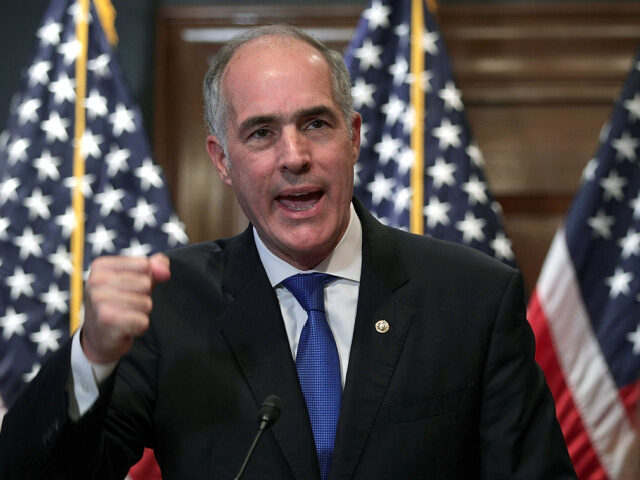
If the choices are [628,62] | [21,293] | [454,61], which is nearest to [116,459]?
[21,293]

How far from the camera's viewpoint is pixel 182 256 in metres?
1.86

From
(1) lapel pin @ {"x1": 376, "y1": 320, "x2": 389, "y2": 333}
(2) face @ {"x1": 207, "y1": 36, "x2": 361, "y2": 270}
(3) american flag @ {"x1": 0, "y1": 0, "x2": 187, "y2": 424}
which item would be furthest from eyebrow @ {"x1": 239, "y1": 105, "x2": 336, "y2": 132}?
(3) american flag @ {"x1": 0, "y1": 0, "x2": 187, "y2": 424}

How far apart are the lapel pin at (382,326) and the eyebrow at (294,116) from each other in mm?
422

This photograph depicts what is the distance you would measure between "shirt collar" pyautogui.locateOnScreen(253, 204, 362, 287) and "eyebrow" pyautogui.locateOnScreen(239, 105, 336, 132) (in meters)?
0.26

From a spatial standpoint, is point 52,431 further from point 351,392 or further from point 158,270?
point 351,392

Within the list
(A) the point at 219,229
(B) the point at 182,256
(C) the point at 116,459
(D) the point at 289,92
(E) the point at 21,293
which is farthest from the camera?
(A) the point at 219,229

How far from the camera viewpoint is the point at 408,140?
307 cm

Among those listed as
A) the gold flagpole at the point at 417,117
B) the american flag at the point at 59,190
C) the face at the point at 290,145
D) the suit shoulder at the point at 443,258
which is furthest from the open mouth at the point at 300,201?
the american flag at the point at 59,190

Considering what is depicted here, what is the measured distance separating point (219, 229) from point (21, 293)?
2.91ft

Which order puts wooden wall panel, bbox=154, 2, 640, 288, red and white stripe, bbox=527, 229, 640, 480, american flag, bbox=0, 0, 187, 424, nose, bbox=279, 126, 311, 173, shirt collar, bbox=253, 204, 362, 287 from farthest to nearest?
wooden wall panel, bbox=154, 2, 640, 288, american flag, bbox=0, 0, 187, 424, red and white stripe, bbox=527, 229, 640, 480, shirt collar, bbox=253, 204, 362, 287, nose, bbox=279, 126, 311, 173

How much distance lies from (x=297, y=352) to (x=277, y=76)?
0.55 m

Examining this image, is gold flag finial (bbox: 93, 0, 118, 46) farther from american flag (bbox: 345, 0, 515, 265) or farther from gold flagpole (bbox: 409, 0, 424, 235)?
gold flagpole (bbox: 409, 0, 424, 235)

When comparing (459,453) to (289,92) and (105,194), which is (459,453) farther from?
(105,194)

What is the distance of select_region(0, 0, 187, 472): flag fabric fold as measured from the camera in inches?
118
